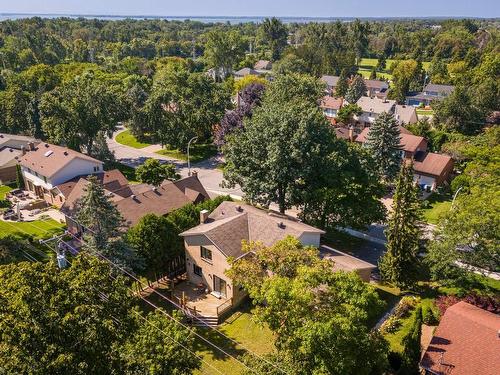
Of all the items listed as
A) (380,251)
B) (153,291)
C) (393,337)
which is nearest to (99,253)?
(153,291)

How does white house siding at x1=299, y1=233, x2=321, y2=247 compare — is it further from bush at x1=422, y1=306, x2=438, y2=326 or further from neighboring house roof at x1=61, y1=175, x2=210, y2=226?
neighboring house roof at x1=61, y1=175, x2=210, y2=226

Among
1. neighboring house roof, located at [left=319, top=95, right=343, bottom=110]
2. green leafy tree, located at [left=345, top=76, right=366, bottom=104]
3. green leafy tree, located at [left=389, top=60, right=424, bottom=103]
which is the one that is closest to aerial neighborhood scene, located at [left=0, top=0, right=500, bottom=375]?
neighboring house roof, located at [left=319, top=95, right=343, bottom=110]

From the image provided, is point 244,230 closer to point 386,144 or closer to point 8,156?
point 386,144

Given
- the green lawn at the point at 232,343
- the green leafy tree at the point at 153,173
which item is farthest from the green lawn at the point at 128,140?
the green lawn at the point at 232,343

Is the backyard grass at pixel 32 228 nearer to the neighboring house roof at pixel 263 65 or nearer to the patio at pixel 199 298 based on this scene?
the patio at pixel 199 298

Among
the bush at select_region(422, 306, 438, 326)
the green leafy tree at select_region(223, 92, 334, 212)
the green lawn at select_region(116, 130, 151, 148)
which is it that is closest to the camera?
the bush at select_region(422, 306, 438, 326)

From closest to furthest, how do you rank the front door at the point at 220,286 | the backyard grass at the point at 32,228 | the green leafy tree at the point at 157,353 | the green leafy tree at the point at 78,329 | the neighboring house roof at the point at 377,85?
the green leafy tree at the point at 78,329 < the green leafy tree at the point at 157,353 < the front door at the point at 220,286 < the backyard grass at the point at 32,228 < the neighboring house roof at the point at 377,85
